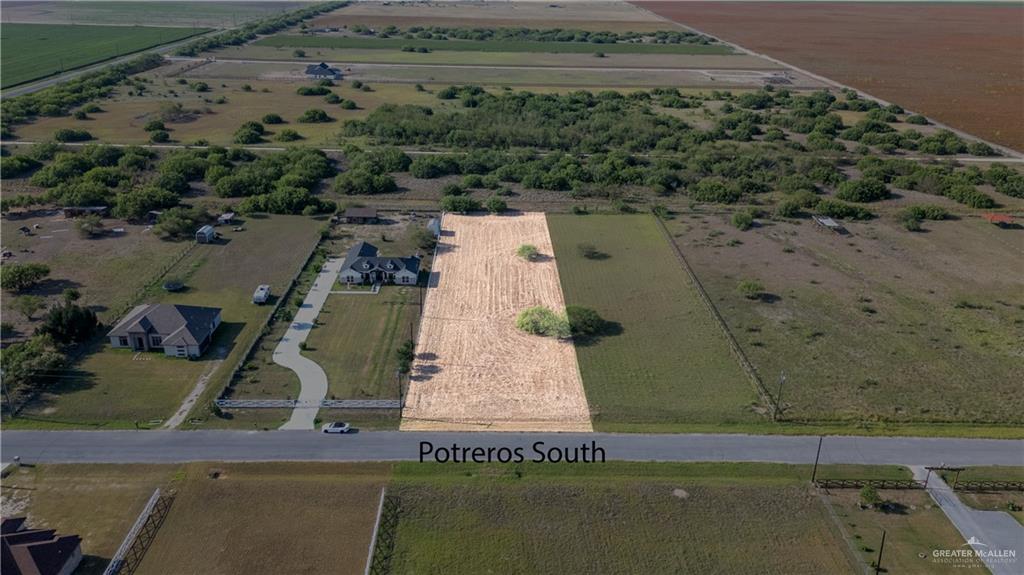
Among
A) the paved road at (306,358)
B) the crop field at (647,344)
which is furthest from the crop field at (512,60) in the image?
the paved road at (306,358)

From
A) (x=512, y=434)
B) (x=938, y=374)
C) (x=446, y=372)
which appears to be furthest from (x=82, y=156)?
(x=938, y=374)

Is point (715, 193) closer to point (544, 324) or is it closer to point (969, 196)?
point (969, 196)

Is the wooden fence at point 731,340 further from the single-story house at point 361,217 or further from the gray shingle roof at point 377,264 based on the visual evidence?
the single-story house at point 361,217

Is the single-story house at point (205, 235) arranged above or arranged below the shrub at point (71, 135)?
below

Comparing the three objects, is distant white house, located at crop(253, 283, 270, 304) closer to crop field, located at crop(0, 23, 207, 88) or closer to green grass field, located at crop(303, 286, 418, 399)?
green grass field, located at crop(303, 286, 418, 399)

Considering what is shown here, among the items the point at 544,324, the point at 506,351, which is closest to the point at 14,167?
the point at 506,351

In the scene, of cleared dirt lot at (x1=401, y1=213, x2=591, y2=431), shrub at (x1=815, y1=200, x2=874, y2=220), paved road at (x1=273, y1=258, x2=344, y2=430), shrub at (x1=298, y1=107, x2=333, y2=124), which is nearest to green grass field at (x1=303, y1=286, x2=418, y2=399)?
paved road at (x1=273, y1=258, x2=344, y2=430)
